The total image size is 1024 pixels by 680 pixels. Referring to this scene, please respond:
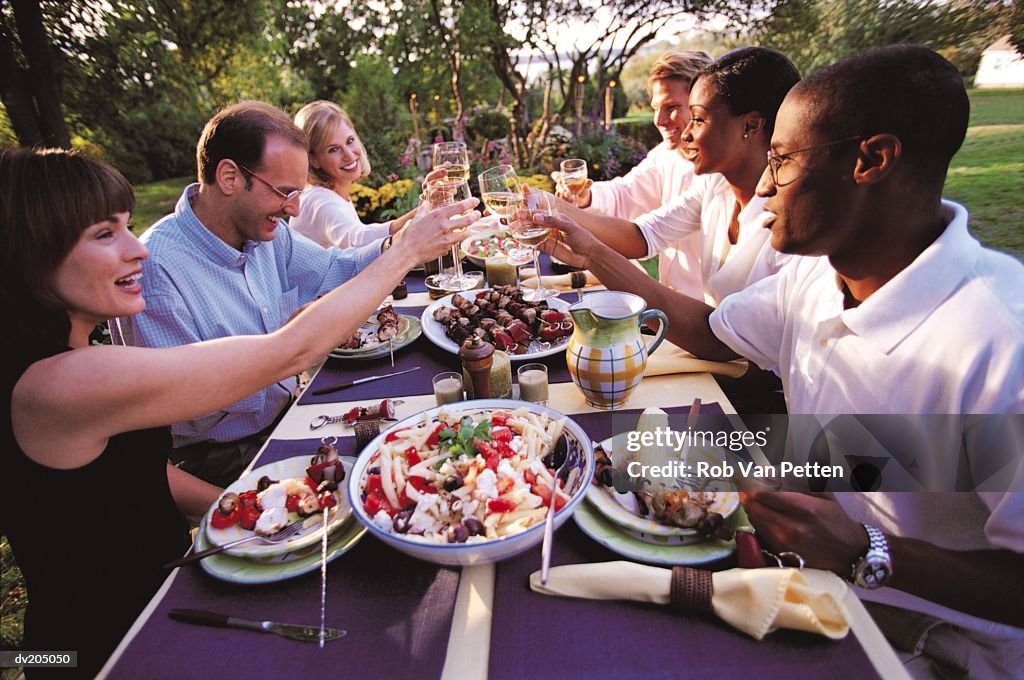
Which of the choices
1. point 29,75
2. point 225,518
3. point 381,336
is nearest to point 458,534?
point 225,518

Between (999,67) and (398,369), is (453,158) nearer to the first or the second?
(398,369)

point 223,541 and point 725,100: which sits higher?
point 725,100

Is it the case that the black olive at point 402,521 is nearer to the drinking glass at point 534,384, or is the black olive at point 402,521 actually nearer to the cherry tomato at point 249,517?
the cherry tomato at point 249,517

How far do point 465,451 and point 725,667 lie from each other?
747 millimetres

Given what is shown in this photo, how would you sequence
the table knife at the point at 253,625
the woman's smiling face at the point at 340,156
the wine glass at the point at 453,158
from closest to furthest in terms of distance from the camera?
the table knife at the point at 253,625
the wine glass at the point at 453,158
the woman's smiling face at the point at 340,156

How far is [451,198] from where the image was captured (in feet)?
9.15

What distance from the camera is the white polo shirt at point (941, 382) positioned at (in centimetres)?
129

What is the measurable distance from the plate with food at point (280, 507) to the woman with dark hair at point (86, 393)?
0.86 feet

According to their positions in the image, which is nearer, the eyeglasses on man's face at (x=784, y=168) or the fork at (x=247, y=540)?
the fork at (x=247, y=540)

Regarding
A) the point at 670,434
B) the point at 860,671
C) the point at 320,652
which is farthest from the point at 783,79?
the point at 320,652

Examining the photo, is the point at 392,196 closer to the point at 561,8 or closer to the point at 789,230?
the point at 789,230

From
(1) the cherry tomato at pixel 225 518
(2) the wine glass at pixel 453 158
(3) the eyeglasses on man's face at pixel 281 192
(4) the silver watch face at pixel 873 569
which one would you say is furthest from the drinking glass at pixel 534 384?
(2) the wine glass at pixel 453 158

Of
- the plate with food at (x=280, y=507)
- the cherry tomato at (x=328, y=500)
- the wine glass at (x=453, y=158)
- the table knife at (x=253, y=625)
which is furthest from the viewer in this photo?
the wine glass at (x=453, y=158)

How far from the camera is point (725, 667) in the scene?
42.1 inches
